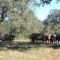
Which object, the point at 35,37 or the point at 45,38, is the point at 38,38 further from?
the point at 45,38

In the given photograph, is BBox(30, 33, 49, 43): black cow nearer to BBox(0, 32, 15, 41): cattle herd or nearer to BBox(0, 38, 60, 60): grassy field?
BBox(0, 32, 15, 41): cattle herd

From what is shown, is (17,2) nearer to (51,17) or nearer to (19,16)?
(19,16)

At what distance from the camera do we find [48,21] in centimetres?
7062

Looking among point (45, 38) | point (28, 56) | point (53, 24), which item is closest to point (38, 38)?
point (45, 38)

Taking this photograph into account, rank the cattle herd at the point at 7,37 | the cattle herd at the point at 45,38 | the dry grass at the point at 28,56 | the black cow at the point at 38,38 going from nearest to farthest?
the dry grass at the point at 28,56
the cattle herd at the point at 45,38
the black cow at the point at 38,38
the cattle herd at the point at 7,37

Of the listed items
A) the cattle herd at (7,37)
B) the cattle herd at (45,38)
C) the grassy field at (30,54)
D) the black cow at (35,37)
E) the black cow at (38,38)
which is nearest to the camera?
the grassy field at (30,54)

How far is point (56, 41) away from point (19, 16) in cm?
1645

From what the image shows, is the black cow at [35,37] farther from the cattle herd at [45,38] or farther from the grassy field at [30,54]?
the grassy field at [30,54]

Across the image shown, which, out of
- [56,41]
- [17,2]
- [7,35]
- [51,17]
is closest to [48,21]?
[51,17]

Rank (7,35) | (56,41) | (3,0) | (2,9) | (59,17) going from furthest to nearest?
1. (59,17)
2. (7,35)
3. (56,41)
4. (2,9)
5. (3,0)

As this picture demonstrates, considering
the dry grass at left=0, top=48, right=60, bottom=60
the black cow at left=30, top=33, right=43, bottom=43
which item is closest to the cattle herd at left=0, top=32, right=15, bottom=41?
the black cow at left=30, top=33, right=43, bottom=43

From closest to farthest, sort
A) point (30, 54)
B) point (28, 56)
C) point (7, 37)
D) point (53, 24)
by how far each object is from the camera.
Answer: point (28, 56)
point (30, 54)
point (7, 37)
point (53, 24)

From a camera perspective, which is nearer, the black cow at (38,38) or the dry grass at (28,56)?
the dry grass at (28,56)

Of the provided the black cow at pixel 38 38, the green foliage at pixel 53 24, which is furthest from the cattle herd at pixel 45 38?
the green foliage at pixel 53 24
